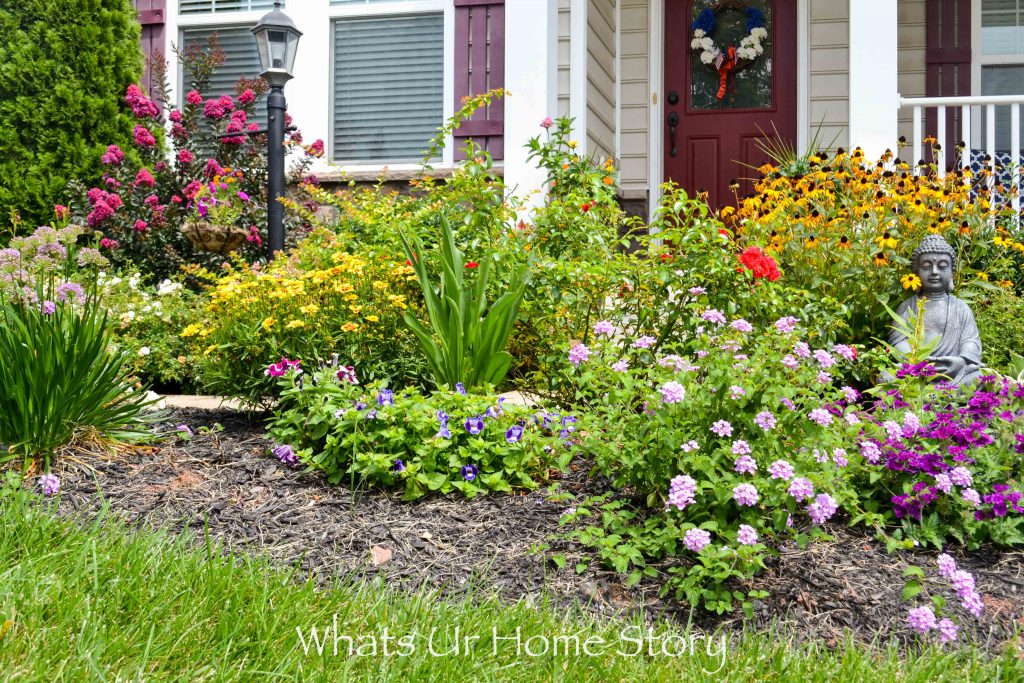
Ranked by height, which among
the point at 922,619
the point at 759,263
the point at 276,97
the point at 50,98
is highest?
the point at 50,98

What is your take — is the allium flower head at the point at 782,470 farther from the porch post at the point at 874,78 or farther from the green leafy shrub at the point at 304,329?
the porch post at the point at 874,78

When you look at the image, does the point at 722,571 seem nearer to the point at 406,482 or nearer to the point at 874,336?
the point at 406,482

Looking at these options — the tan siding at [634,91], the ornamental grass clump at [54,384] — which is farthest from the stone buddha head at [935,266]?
the tan siding at [634,91]

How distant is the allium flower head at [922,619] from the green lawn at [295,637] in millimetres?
55

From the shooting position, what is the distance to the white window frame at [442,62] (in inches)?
258

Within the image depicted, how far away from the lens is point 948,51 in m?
7.07

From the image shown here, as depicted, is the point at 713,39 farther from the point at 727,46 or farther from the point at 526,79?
the point at 526,79

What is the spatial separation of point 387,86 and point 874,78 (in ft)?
11.1

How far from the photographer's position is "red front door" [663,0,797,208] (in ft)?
23.6

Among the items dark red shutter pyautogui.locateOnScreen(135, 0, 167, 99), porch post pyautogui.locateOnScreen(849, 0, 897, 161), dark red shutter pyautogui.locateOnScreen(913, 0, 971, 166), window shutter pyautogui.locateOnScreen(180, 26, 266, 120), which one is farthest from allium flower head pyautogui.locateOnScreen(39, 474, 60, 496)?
dark red shutter pyautogui.locateOnScreen(913, 0, 971, 166)

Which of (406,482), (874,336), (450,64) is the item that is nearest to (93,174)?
(450,64)

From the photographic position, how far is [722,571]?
84.8 inches

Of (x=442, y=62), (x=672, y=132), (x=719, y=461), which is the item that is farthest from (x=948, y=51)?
(x=719, y=461)

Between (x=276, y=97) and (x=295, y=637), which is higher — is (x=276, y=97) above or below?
above
